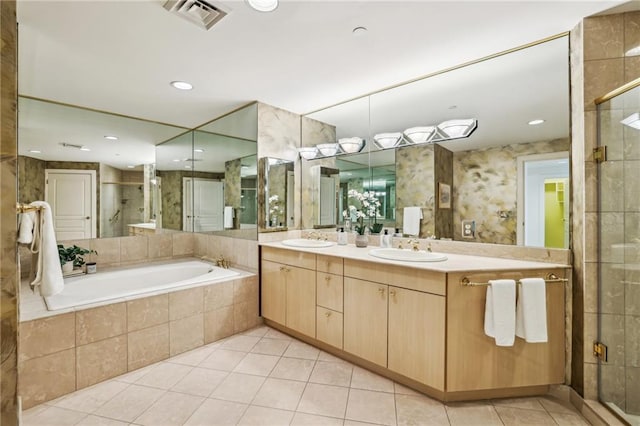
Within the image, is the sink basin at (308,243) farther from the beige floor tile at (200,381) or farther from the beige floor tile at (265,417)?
the beige floor tile at (265,417)

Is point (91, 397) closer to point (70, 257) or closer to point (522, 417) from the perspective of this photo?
point (70, 257)

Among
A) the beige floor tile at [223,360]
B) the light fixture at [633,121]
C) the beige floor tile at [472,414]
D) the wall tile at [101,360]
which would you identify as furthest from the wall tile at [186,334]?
the light fixture at [633,121]

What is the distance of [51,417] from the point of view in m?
1.68

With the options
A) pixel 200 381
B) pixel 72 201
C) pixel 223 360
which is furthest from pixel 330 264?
pixel 72 201

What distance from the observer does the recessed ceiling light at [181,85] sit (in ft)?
8.04

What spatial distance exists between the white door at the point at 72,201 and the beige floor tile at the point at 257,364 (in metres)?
2.19

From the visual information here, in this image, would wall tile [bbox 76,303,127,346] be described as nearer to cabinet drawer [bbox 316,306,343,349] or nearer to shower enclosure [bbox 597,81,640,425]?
cabinet drawer [bbox 316,306,343,349]

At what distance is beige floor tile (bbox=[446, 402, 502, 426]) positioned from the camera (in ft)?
5.46

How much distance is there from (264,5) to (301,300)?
223cm

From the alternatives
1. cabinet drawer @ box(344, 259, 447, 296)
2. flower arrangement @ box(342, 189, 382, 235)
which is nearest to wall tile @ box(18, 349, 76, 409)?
cabinet drawer @ box(344, 259, 447, 296)

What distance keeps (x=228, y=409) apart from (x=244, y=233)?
69.1 inches

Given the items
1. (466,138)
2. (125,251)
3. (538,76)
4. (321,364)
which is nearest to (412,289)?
(321,364)

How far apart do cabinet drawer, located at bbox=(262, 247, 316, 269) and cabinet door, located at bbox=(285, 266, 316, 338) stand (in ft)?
0.18

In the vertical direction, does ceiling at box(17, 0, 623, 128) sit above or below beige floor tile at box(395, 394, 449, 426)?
above
